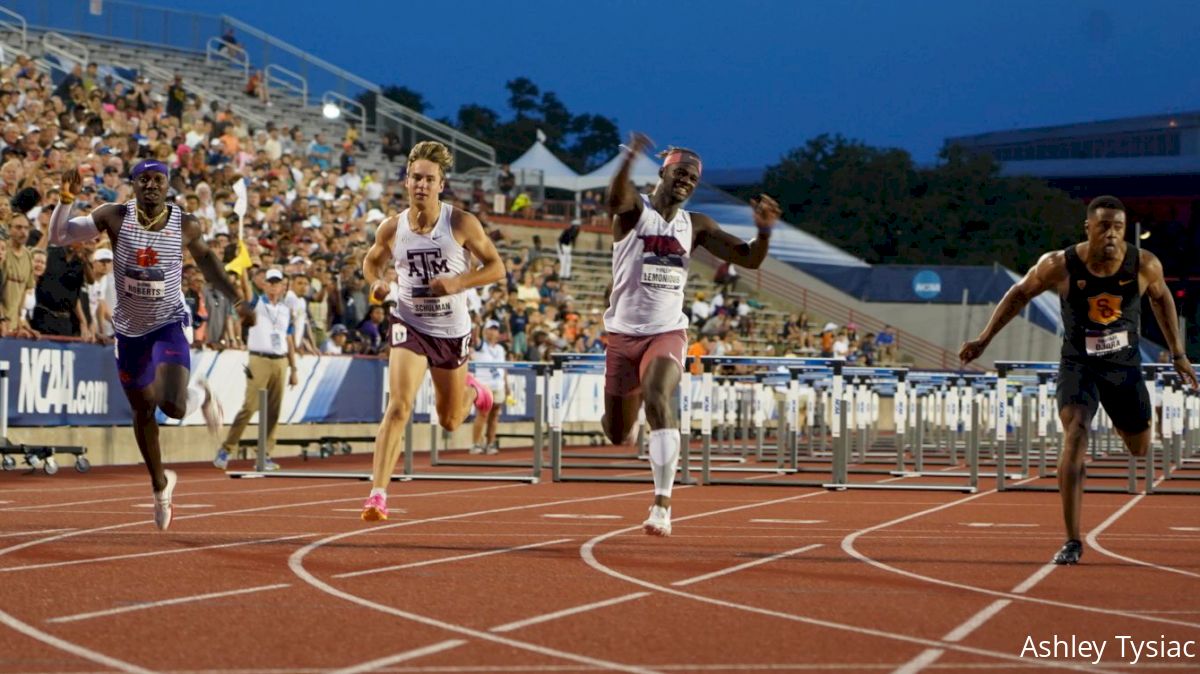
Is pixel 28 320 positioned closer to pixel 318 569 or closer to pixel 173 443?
pixel 173 443

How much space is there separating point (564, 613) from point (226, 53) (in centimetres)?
3695

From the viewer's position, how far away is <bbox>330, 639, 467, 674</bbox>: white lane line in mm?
6241

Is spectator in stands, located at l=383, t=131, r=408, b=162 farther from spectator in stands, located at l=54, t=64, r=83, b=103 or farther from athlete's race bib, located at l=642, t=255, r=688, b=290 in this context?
athlete's race bib, located at l=642, t=255, r=688, b=290

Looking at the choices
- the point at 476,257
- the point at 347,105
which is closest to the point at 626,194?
the point at 476,257

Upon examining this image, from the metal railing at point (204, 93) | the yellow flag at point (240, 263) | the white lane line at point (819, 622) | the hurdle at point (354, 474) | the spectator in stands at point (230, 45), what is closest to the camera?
the white lane line at point (819, 622)

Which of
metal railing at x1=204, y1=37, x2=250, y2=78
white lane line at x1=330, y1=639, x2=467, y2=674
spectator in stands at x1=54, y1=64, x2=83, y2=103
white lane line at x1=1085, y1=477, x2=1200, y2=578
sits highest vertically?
metal railing at x1=204, y1=37, x2=250, y2=78

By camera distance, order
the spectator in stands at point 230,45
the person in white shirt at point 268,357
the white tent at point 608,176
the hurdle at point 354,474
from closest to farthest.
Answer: the hurdle at point 354,474 → the person in white shirt at point 268,357 → the spectator in stands at point 230,45 → the white tent at point 608,176

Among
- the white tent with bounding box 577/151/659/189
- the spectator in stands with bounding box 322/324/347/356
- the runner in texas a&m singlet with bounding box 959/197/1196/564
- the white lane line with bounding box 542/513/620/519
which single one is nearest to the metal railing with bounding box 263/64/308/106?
the white tent with bounding box 577/151/659/189

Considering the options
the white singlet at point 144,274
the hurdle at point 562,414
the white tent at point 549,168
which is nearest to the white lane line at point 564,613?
the white singlet at point 144,274

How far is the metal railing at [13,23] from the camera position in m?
36.3

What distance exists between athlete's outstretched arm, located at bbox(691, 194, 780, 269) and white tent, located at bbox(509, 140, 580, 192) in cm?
3799

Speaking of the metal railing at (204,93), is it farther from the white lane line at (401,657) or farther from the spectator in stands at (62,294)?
the white lane line at (401,657)

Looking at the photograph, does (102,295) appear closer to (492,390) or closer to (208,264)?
(492,390)

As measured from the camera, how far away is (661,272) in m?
11.5
